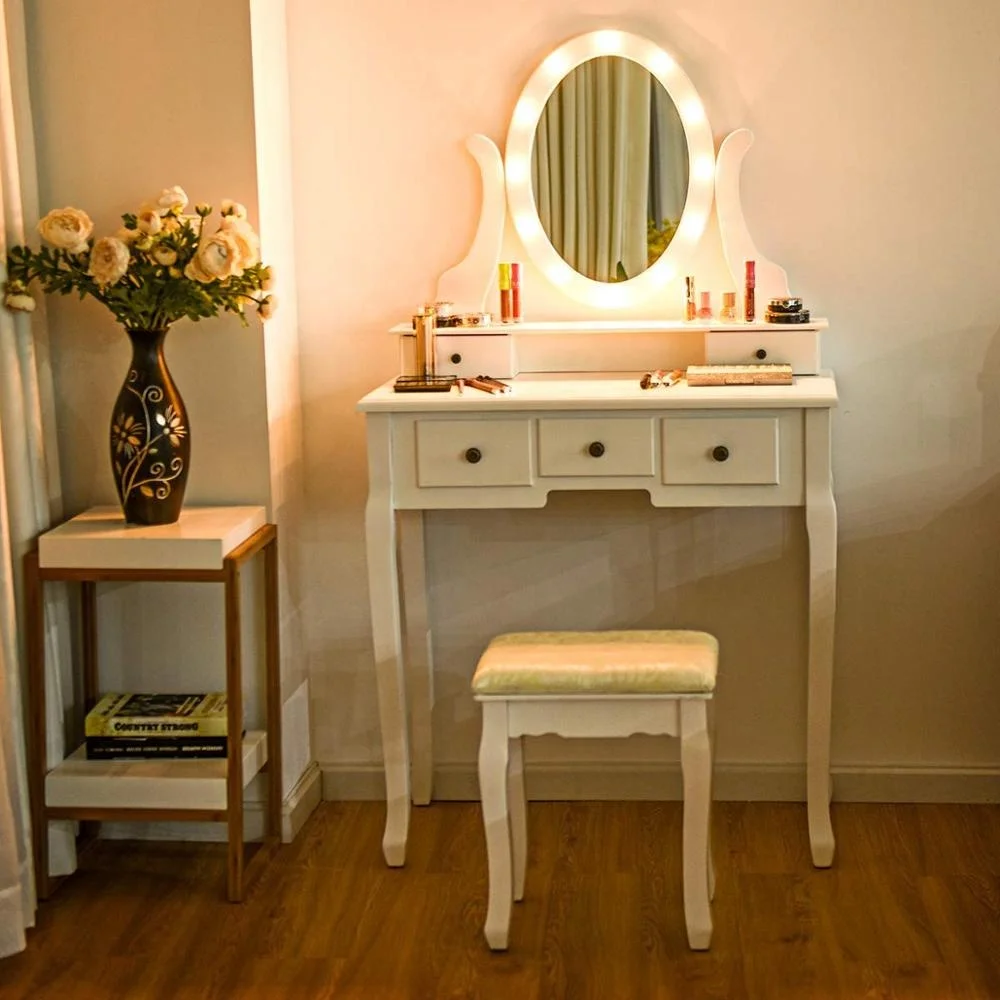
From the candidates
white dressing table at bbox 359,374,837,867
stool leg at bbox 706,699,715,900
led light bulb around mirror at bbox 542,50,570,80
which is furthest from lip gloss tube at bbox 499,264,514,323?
stool leg at bbox 706,699,715,900

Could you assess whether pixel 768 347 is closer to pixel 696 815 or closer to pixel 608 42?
pixel 608 42

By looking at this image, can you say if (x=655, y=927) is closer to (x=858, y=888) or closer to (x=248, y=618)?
(x=858, y=888)

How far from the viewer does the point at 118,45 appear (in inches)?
119

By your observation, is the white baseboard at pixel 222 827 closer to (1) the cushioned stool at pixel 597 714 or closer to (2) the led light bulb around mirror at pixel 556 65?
(1) the cushioned stool at pixel 597 714

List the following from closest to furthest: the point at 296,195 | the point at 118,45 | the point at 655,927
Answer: the point at 655,927
the point at 118,45
the point at 296,195

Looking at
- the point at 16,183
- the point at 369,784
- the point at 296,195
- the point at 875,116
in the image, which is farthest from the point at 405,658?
the point at 875,116

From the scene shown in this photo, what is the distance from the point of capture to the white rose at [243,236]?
288 centimetres

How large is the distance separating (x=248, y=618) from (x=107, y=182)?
0.89 meters

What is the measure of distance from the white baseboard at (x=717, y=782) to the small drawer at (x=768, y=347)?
879 mm

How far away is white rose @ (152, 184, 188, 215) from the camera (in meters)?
2.92

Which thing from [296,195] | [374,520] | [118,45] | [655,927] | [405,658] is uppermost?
[118,45]

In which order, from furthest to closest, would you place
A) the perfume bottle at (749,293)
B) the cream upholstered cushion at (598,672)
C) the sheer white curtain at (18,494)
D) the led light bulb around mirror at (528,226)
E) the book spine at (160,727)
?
1. the led light bulb around mirror at (528,226)
2. the perfume bottle at (749,293)
3. the book spine at (160,727)
4. the sheer white curtain at (18,494)
5. the cream upholstered cushion at (598,672)

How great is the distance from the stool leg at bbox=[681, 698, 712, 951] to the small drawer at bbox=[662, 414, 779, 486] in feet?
1.50

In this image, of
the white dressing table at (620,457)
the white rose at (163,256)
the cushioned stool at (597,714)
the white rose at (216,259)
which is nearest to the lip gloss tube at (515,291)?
the white dressing table at (620,457)
